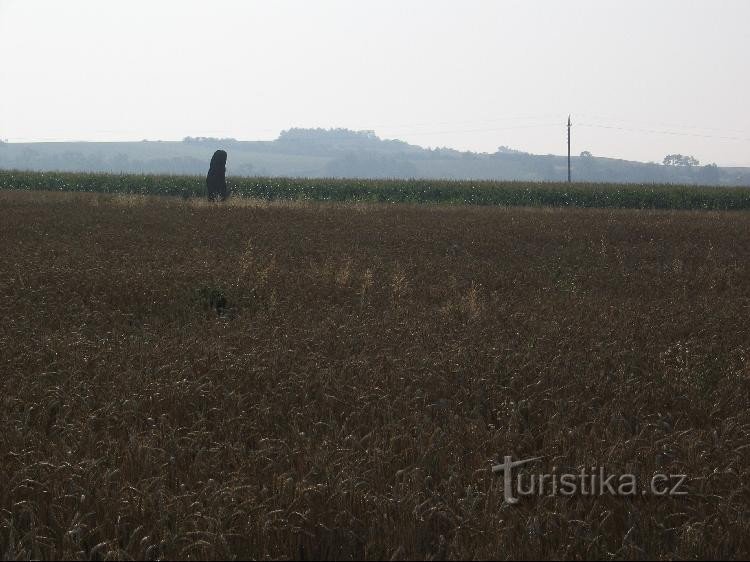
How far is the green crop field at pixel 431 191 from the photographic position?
40156 millimetres

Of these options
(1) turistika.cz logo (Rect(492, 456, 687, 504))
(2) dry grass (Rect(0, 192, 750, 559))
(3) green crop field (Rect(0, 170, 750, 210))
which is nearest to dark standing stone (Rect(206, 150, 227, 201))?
(3) green crop field (Rect(0, 170, 750, 210))

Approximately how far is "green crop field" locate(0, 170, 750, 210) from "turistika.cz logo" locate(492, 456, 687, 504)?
3603 cm

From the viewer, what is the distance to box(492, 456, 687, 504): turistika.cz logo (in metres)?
3.59

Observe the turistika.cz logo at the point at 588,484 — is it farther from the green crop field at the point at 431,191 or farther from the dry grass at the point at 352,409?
Result: the green crop field at the point at 431,191

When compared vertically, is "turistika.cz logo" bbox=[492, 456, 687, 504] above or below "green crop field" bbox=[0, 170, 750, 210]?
below

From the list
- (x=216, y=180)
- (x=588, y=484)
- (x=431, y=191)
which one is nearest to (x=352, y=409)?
(x=588, y=484)

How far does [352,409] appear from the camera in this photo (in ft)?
16.6

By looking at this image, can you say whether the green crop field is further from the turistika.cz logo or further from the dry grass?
the turistika.cz logo

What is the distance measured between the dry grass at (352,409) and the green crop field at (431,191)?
28.9 m

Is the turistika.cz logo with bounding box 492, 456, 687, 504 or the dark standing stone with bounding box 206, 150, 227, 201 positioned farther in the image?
the dark standing stone with bounding box 206, 150, 227, 201

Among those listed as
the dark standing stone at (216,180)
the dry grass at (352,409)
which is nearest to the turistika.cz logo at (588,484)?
the dry grass at (352,409)

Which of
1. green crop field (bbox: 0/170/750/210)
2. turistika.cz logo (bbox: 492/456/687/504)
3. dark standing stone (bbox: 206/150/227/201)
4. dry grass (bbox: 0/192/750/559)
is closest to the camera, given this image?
dry grass (bbox: 0/192/750/559)

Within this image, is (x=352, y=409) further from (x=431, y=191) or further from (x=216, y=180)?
(x=431, y=191)

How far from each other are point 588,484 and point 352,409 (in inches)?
70.3
